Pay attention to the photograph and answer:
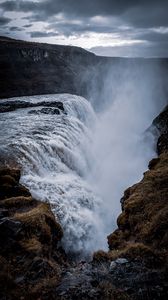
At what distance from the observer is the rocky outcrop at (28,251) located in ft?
28.3

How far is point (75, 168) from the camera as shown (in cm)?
2420

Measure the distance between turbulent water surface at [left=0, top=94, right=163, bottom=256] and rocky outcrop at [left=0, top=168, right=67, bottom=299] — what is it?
2987 mm

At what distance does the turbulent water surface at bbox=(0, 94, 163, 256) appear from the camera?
1686 centimetres

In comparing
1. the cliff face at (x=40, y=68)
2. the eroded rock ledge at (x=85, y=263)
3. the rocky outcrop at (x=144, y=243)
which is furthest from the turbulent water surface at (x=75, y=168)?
the cliff face at (x=40, y=68)

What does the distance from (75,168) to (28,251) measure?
14.1 m

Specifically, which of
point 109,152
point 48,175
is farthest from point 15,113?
point 48,175

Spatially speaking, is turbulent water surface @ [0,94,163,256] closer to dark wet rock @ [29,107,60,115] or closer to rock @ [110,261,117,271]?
dark wet rock @ [29,107,60,115]

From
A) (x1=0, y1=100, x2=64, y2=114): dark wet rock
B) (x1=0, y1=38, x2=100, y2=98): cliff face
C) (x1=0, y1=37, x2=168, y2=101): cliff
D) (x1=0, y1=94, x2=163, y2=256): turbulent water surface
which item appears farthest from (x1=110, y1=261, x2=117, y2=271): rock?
(x1=0, y1=37, x2=168, y2=101): cliff

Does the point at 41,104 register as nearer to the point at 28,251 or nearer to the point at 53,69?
the point at 28,251

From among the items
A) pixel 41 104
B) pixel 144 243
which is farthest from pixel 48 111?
pixel 144 243

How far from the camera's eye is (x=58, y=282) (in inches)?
356

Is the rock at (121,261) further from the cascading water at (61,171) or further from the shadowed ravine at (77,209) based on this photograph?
the cascading water at (61,171)

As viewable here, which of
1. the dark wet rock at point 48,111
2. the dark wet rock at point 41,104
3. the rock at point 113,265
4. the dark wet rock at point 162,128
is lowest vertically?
the rock at point 113,265

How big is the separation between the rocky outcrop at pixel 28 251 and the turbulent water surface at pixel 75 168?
2987 millimetres
